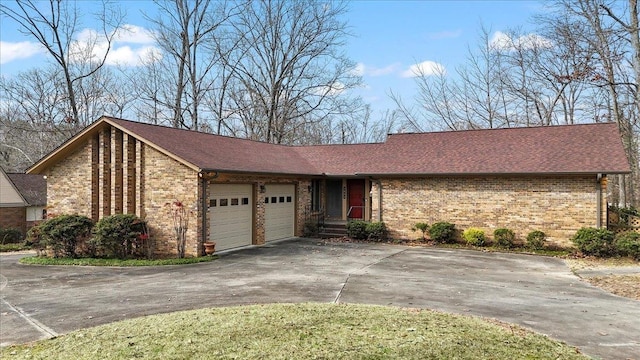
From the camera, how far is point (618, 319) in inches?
273

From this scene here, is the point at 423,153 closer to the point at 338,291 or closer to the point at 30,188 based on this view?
the point at 338,291

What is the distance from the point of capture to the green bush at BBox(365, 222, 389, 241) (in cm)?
1745

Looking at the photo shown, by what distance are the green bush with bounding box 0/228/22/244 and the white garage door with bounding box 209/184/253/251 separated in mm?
12762

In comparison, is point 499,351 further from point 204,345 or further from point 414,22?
point 414,22

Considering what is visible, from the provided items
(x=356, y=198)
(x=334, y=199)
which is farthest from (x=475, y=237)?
(x=334, y=199)

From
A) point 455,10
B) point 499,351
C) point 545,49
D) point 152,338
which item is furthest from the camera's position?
point 545,49

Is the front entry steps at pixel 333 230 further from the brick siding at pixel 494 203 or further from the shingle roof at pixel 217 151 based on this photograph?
the shingle roof at pixel 217 151

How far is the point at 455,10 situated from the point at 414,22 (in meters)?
1.73

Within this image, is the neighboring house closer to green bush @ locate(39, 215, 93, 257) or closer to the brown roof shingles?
green bush @ locate(39, 215, 93, 257)

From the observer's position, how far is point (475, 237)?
1580 centimetres

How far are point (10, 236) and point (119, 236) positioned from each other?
11646 millimetres

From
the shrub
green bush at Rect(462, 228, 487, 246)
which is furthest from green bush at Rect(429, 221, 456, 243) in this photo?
green bush at Rect(462, 228, 487, 246)

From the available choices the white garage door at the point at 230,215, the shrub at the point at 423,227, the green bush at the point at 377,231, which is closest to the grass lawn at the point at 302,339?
the white garage door at the point at 230,215

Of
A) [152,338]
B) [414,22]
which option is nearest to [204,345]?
[152,338]
